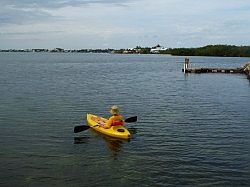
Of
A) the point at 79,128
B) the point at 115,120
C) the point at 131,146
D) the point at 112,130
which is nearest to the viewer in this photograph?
the point at 131,146

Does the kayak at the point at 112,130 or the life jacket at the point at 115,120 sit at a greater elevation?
the life jacket at the point at 115,120

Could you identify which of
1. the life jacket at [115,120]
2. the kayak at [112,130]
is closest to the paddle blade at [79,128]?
the kayak at [112,130]

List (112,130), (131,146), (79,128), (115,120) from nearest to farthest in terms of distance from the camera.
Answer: (131,146), (112,130), (115,120), (79,128)

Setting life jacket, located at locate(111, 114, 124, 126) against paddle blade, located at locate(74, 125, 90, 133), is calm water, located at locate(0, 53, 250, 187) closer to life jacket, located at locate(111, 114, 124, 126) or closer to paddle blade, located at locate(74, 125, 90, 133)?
paddle blade, located at locate(74, 125, 90, 133)

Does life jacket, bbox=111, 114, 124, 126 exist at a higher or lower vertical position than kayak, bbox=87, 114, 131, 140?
higher

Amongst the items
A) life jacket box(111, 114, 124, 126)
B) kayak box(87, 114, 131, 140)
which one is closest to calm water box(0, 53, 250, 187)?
kayak box(87, 114, 131, 140)

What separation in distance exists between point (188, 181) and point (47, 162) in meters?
7.21

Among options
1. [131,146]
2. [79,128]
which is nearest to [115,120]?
[79,128]

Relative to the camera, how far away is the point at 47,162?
1883cm

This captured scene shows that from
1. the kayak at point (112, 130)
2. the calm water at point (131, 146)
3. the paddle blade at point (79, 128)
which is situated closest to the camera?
the calm water at point (131, 146)

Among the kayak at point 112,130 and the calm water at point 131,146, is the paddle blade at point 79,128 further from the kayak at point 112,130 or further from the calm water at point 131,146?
the kayak at point 112,130

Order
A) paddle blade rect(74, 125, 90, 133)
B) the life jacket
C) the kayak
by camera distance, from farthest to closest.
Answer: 1. paddle blade rect(74, 125, 90, 133)
2. the life jacket
3. the kayak

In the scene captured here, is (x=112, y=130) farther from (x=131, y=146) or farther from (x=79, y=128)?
(x=131, y=146)

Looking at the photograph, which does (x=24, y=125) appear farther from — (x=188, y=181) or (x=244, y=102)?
(x=244, y=102)
